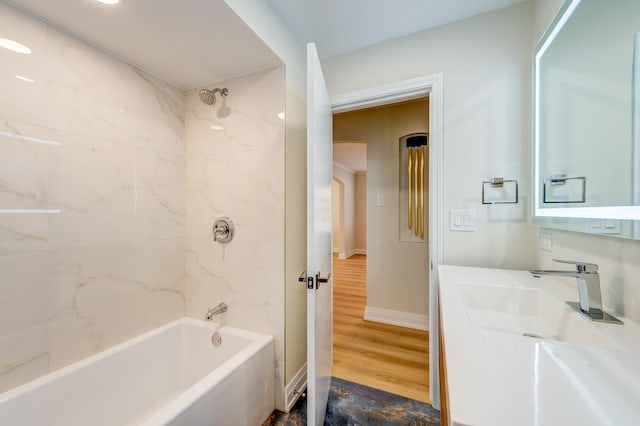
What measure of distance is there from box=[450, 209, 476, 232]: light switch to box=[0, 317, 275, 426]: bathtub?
1313 mm

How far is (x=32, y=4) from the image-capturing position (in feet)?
3.37

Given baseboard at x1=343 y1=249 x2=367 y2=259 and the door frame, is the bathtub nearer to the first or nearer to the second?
the door frame

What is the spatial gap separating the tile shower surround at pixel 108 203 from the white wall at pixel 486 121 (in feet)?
3.36

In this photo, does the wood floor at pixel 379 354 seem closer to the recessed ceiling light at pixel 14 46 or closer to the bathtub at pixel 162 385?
the bathtub at pixel 162 385

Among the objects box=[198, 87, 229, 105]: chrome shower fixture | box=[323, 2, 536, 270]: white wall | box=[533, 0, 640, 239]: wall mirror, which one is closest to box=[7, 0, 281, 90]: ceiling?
box=[198, 87, 229, 105]: chrome shower fixture

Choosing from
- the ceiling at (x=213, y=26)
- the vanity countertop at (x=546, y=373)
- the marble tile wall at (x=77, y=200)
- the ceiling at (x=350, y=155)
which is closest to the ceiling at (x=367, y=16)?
the ceiling at (x=213, y=26)

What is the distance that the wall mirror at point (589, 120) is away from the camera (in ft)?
2.31

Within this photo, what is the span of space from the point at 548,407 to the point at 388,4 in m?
1.76

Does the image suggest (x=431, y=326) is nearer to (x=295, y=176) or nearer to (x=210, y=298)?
(x=295, y=176)

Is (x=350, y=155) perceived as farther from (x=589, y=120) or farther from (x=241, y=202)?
(x=589, y=120)

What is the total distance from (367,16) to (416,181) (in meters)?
1.57

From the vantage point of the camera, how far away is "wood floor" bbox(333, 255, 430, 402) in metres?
1.65

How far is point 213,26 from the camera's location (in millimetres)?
1163

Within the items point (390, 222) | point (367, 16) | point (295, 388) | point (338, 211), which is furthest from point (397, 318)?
point (338, 211)
